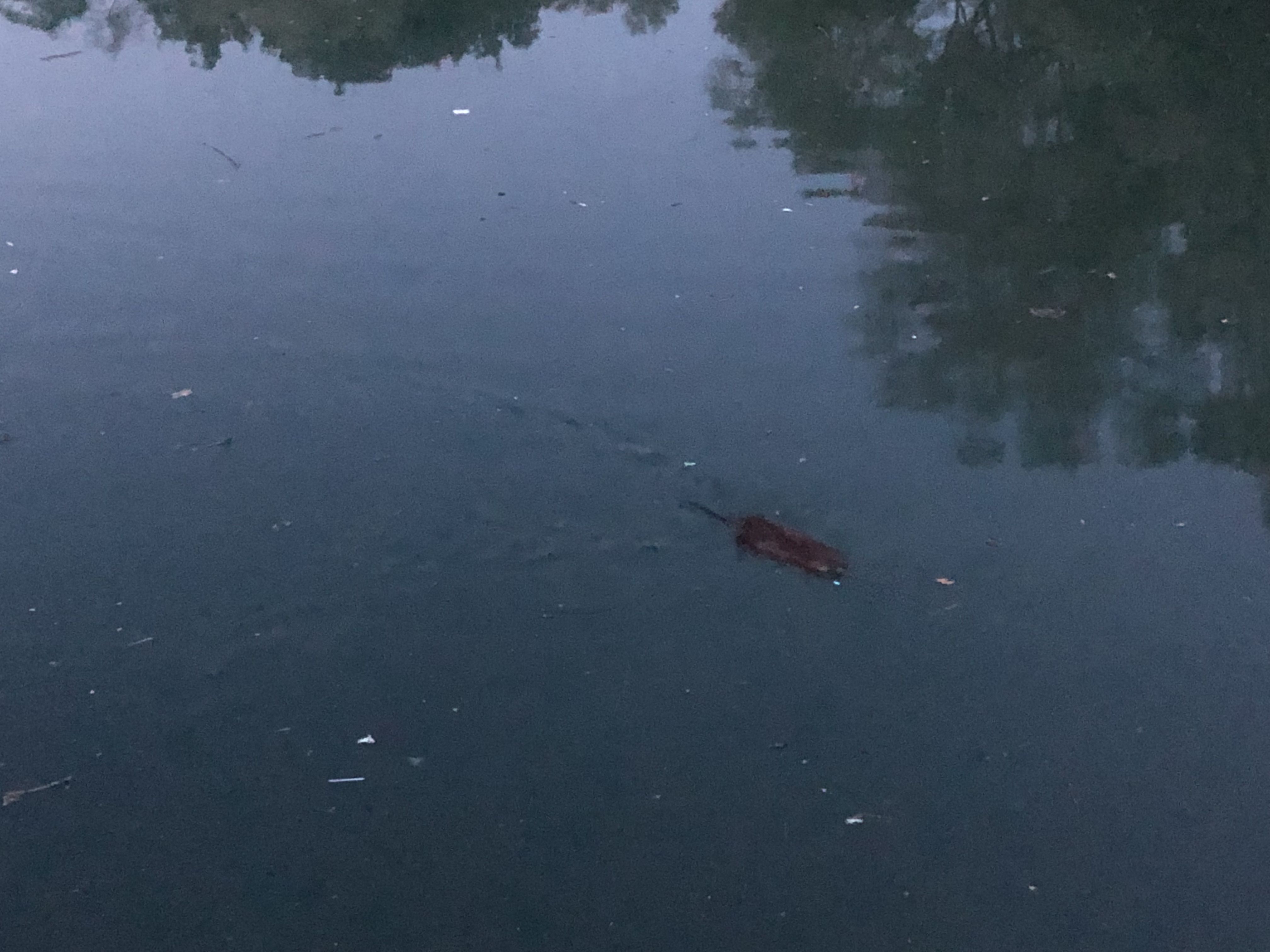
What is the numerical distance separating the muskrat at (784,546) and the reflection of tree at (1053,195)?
792mm

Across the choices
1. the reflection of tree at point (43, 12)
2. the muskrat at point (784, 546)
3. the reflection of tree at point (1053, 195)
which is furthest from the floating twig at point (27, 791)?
the reflection of tree at point (43, 12)

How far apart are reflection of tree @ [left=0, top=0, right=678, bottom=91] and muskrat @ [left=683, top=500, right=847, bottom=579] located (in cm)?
461

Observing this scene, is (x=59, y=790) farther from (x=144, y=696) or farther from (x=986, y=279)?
(x=986, y=279)

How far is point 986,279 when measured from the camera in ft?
18.0

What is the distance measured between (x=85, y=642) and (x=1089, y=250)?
4.45m

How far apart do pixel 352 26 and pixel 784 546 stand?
5.63 meters

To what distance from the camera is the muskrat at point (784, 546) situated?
4.11 m

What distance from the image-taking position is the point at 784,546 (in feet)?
13.7

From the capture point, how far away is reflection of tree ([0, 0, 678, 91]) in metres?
7.86

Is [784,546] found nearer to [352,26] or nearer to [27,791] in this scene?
[27,791]

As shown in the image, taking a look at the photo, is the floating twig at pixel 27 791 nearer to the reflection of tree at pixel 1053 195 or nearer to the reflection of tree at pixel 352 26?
the reflection of tree at pixel 1053 195

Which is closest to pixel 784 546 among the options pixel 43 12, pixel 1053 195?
pixel 1053 195

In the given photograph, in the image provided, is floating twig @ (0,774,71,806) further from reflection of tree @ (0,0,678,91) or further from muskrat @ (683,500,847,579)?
reflection of tree @ (0,0,678,91)

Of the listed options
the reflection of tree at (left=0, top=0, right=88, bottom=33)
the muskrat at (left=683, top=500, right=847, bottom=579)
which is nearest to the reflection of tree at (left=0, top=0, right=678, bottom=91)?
the reflection of tree at (left=0, top=0, right=88, bottom=33)
